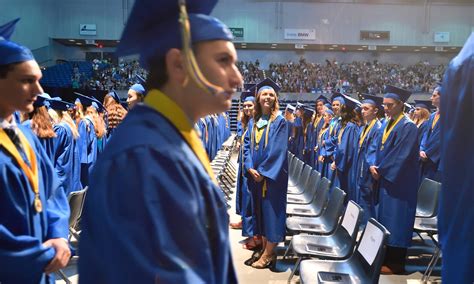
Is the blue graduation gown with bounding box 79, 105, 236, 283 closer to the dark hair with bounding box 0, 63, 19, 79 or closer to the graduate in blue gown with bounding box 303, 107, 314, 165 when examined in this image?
the dark hair with bounding box 0, 63, 19, 79

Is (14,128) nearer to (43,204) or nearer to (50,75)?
(43,204)

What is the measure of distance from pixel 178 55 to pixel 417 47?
2877 cm

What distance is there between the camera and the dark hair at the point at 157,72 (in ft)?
3.68

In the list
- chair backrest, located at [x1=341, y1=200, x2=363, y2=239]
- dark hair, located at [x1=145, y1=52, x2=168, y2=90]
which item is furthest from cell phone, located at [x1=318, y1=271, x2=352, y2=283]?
dark hair, located at [x1=145, y1=52, x2=168, y2=90]

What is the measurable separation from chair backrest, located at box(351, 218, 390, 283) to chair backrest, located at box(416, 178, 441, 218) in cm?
205

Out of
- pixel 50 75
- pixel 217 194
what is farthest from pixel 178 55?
pixel 50 75

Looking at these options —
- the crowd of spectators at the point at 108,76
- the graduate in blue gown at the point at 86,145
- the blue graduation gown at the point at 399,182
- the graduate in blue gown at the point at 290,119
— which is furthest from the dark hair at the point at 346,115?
the crowd of spectators at the point at 108,76

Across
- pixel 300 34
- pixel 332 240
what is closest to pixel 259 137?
pixel 332 240

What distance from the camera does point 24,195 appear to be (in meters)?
1.83

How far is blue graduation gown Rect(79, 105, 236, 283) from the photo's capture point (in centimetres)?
92

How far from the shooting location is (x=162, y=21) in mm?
1136

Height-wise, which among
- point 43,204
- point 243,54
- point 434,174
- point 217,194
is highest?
point 243,54

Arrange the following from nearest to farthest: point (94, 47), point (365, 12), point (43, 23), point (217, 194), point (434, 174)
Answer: point (217, 194), point (434, 174), point (43, 23), point (365, 12), point (94, 47)

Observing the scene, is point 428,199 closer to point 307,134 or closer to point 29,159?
point 29,159
